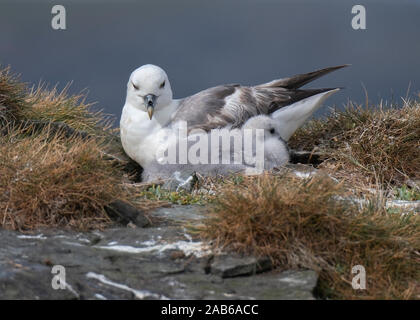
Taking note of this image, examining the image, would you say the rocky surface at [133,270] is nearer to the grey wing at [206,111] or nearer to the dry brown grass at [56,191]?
the dry brown grass at [56,191]

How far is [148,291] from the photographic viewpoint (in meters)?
4.44

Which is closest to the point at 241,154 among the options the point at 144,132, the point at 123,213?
the point at 144,132

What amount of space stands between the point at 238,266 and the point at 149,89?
4.31 meters

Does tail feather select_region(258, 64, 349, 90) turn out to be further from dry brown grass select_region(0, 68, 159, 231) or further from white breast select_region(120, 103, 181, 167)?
dry brown grass select_region(0, 68, 159, 231)

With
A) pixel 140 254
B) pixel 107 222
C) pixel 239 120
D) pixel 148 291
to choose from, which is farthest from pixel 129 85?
pixel 148 291

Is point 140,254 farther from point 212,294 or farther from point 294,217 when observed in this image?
point 294,217

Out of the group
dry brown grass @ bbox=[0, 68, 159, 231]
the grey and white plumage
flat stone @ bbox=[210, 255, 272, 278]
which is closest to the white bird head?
the grey and white plumage

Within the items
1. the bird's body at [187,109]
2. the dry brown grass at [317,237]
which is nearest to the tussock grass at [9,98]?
the bird's body at [187,109]

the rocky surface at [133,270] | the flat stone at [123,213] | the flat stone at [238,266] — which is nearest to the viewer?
the rocky surface at [133,270]

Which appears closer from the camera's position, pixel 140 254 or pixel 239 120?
pixel 140 254

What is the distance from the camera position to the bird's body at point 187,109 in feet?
28.1

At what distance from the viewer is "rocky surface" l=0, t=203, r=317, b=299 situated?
4391 mm

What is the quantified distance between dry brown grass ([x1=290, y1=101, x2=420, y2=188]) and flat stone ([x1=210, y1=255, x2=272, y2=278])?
12.8 ft
